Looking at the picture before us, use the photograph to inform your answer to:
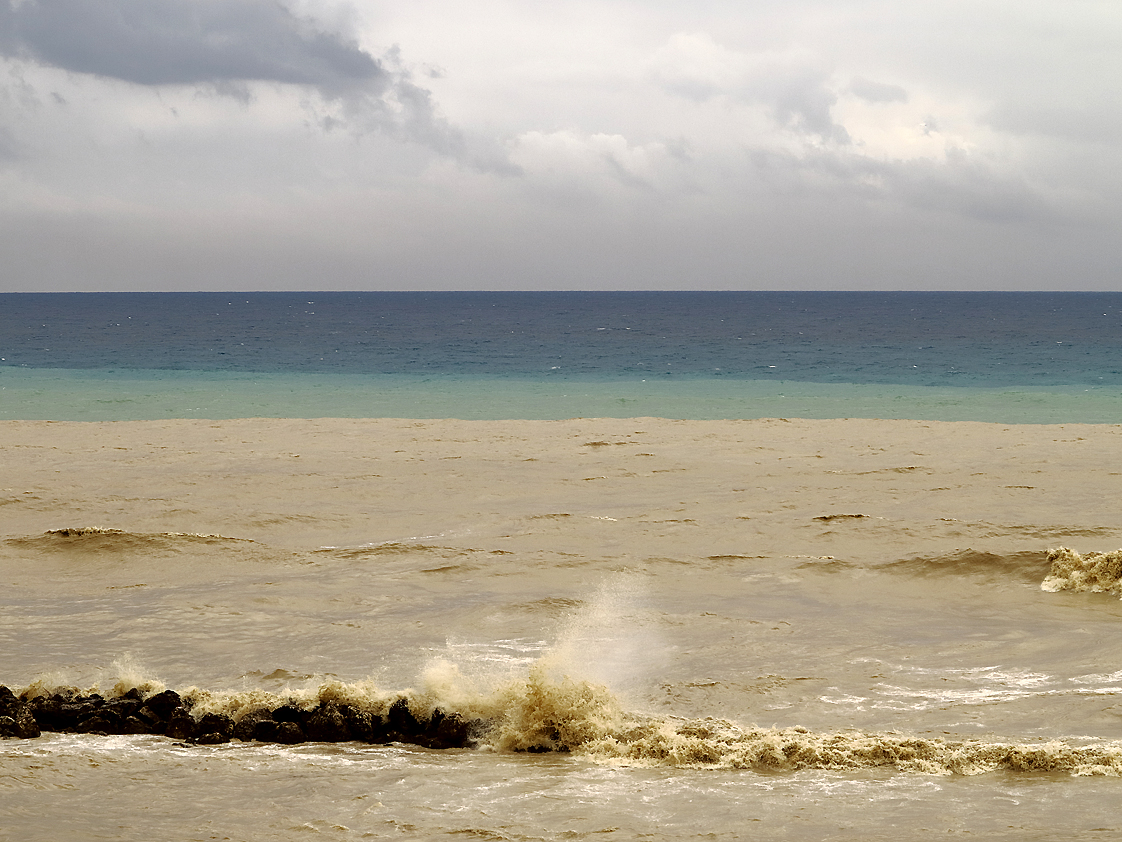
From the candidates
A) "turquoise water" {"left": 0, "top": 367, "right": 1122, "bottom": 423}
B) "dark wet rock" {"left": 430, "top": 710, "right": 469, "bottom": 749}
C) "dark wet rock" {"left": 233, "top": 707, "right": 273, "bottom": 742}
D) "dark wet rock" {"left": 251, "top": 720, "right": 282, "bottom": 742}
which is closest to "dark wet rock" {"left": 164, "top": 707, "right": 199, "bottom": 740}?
"dark wet rock" {"left": 233, "top": 707, "right": 273, "bottom": 742}

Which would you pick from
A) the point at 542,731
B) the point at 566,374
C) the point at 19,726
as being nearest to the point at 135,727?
the point at 19,726

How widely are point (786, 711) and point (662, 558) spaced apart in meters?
3.57

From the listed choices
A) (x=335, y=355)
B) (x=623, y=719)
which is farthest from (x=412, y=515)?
(x=335, y=355)

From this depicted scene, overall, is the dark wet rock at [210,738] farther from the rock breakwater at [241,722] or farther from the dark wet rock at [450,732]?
the dark wet rock at [450,732]

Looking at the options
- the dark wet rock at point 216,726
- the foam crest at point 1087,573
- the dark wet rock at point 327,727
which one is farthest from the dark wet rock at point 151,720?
the foam crest at point 1087,573

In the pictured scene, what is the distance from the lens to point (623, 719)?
5.77 m

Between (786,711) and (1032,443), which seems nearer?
(786,711)

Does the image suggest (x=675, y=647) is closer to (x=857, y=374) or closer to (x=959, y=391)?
(x=959, y=391)

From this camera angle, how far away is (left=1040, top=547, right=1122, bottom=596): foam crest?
27.5ft

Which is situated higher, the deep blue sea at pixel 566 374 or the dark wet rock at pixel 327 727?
the deep blue sea at pixel 566 374

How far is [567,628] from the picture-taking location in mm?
7637

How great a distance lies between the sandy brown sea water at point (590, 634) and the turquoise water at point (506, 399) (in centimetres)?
881

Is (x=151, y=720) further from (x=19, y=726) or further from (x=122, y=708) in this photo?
(x=19, y=726)

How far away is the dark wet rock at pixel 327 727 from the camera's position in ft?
18.7
